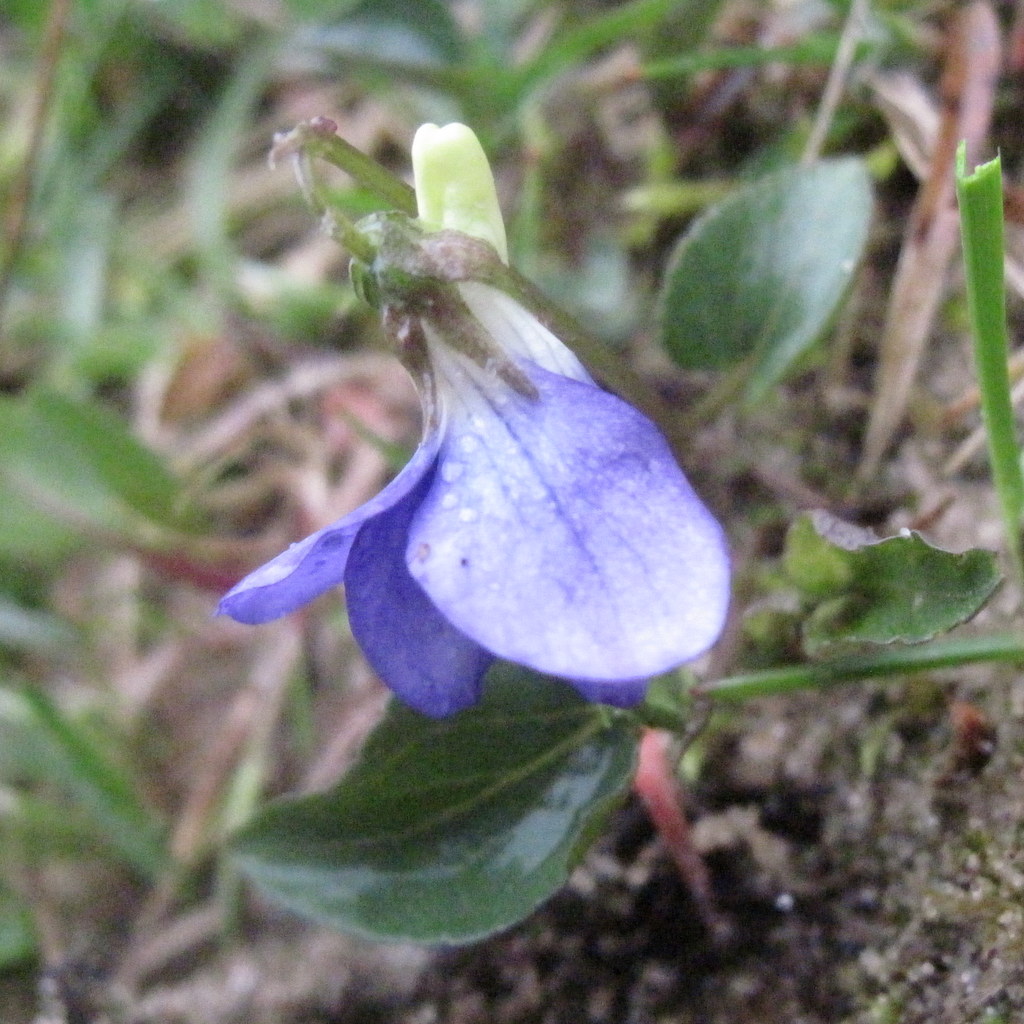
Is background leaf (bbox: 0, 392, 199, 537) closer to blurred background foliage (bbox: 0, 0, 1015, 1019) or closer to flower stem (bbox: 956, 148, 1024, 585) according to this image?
blurred background foliage (bbox: 0, 0, 1015, 1019)

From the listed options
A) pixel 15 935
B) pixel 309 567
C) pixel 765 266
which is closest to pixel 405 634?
pixel 309 567

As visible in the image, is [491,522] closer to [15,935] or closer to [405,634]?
[405,634]

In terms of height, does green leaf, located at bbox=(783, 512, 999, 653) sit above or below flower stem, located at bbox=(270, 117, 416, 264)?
below

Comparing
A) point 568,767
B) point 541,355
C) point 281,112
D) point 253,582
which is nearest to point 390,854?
point 568,767

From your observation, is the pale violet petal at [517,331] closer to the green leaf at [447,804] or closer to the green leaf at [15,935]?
the green leaf at [447,804]

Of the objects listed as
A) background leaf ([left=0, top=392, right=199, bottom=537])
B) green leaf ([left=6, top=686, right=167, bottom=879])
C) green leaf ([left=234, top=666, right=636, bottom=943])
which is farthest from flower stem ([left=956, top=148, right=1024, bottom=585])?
background leaf ([left=0, top=392, right=199, bottom=537])

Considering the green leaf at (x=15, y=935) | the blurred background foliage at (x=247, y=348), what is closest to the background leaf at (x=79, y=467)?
the blurred background foliage at (x=247, y=348)

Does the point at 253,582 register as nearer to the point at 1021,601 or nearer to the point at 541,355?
the point at 541,355
